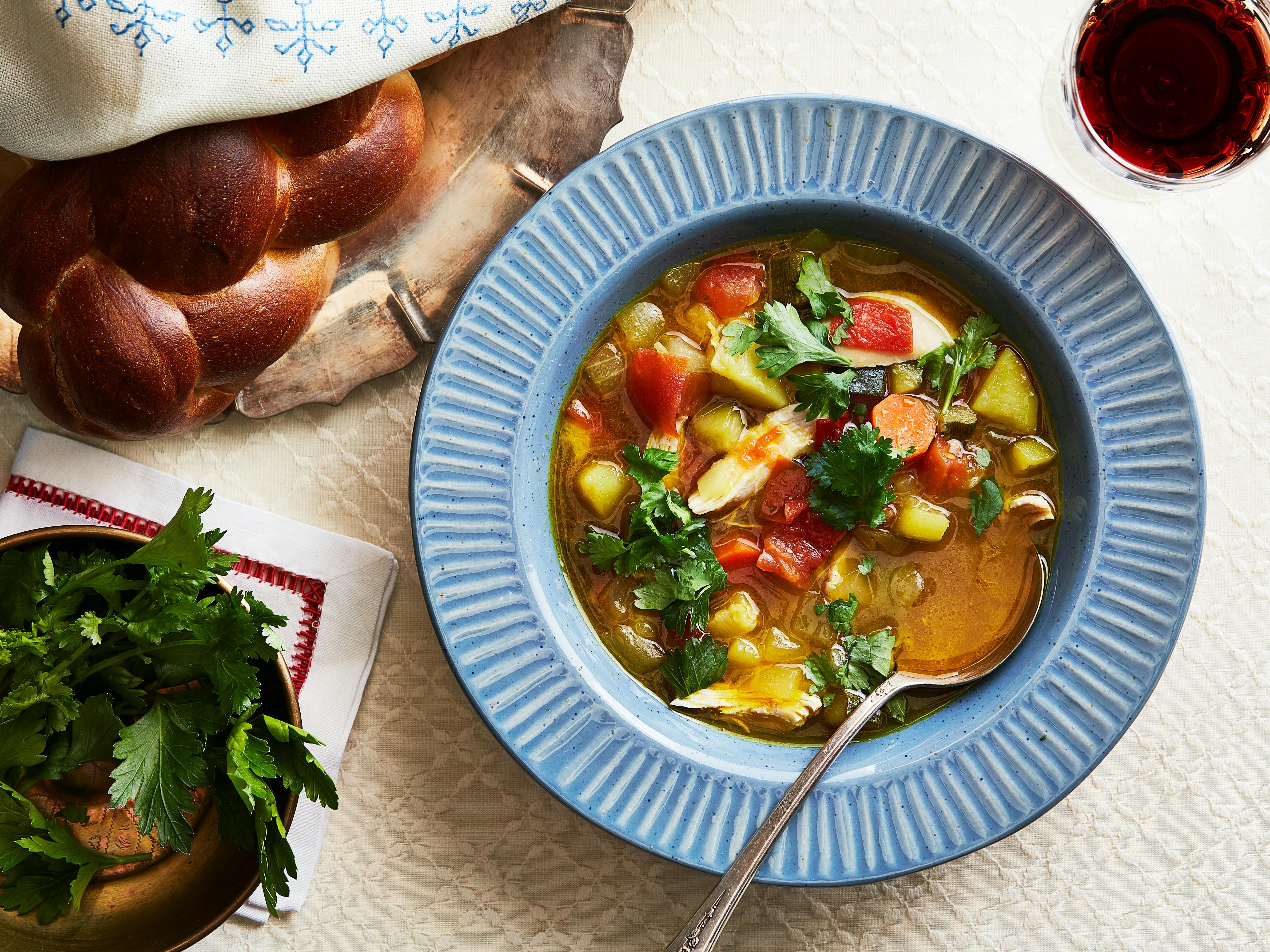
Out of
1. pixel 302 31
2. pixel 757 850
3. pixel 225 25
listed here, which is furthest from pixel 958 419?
pixel 225 25

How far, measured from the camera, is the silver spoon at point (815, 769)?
1.67 meters

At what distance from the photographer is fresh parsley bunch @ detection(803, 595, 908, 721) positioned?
1.82 metres

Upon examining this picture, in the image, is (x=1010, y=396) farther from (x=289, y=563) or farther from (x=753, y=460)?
(x=289, y=563)

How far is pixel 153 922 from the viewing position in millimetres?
1818

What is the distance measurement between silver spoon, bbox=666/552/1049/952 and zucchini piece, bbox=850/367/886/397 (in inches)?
18.3

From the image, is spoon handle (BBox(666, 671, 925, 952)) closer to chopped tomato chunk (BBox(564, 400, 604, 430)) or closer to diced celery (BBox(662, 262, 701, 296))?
chopped tomato chunk (BBox(564, 400, 604, 430))

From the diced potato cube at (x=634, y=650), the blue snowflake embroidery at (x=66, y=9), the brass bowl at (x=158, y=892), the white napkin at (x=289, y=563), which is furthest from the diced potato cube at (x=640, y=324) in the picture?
the blue snowflake embroidery at (x=66, y=9)

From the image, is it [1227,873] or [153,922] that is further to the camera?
[1227,873]

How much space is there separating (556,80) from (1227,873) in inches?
86.7

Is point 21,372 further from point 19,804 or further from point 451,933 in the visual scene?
point 451,933

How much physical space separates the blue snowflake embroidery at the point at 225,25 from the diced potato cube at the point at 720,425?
3.54ft

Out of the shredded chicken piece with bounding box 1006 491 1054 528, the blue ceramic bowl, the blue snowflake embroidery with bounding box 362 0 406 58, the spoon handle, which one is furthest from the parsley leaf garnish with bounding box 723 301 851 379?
the blue snowflake embroidery with bounding box 362 0 406 58

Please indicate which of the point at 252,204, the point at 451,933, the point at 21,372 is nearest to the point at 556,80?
the point at 252,204

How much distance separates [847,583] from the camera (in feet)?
6.11
